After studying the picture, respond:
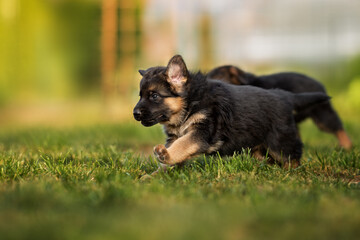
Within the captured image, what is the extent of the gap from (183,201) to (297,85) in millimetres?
3293

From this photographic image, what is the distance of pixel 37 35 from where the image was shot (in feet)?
47.0

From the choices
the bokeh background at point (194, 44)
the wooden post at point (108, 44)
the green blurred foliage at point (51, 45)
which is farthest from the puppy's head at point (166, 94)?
the green blurred foliage at point (51, 45)

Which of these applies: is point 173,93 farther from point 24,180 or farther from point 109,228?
point 109,228

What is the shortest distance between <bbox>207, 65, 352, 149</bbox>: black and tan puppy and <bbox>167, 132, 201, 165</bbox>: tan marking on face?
5.61 ft

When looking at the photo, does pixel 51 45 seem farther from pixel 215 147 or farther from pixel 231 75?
pixel 215 147

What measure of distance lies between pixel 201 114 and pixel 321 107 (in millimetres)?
2458

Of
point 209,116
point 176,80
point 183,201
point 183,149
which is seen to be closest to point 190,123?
point 209,116

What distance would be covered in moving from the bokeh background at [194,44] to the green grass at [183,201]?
814cm

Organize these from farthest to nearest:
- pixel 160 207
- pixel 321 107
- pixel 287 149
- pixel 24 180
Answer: pixel 321 107 → pixel 287 149 → pixel 24 180 → pixel 160 207

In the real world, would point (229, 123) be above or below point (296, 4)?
below

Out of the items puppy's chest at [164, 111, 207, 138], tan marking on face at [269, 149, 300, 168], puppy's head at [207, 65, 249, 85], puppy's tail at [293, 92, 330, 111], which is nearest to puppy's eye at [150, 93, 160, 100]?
puppy's chest at [164, 111, 207, 138]

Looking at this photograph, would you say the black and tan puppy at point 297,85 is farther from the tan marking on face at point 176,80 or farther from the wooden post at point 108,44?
the wooden post at point 108,44

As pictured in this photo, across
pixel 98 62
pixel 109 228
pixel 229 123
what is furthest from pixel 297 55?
pixel 109 228

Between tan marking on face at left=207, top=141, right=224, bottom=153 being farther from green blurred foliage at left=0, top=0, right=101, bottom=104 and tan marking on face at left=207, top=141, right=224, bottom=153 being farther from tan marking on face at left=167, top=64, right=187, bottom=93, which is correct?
green blurred foliage at left=0, top=0, right=101, bottom=104
